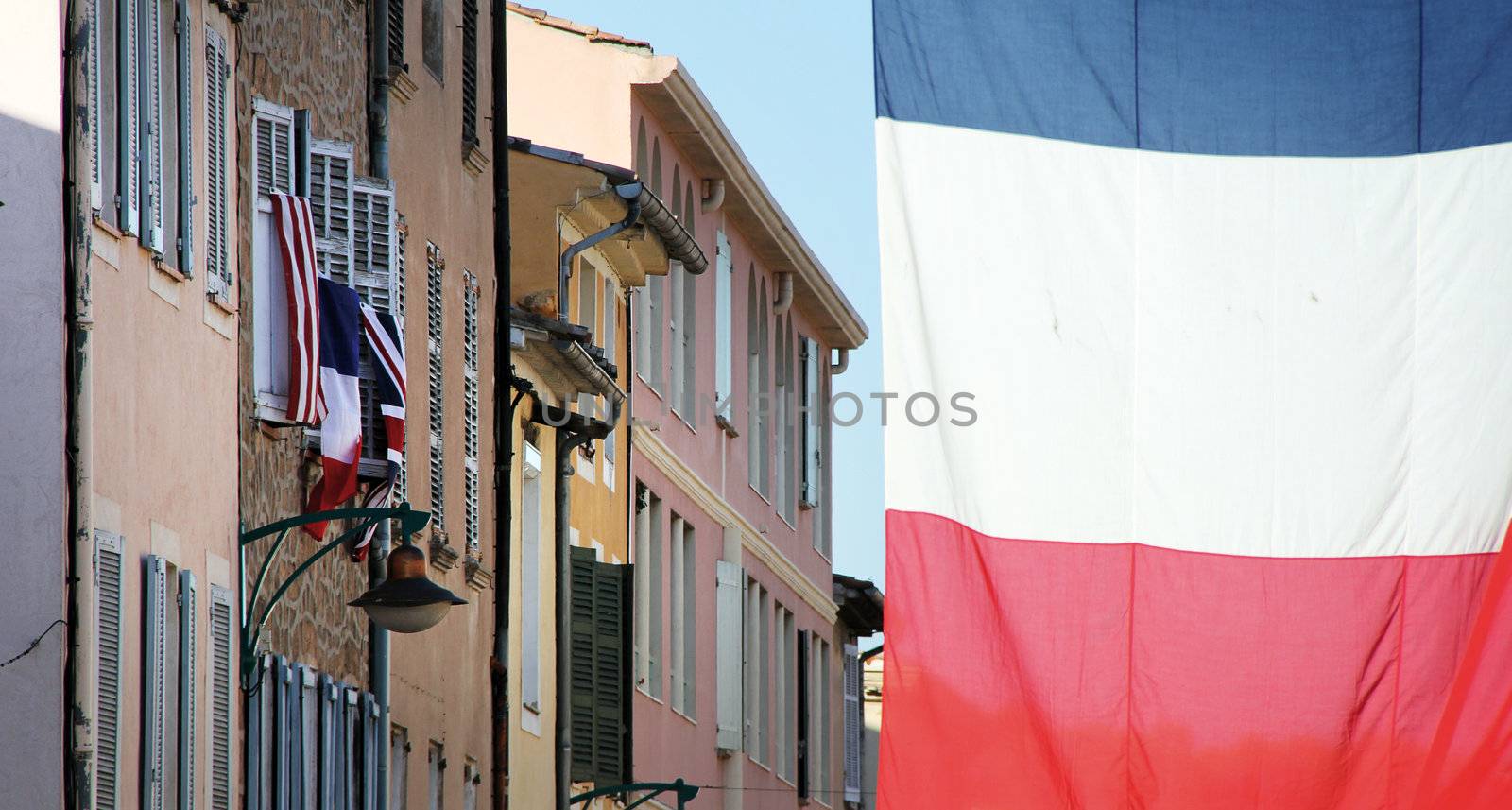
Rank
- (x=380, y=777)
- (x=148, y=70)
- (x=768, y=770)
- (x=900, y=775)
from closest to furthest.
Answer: (x=900, y=775) → (x=148, y=70) → (x=380, y=777) → (x=768, y=770)

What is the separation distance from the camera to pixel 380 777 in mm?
19109

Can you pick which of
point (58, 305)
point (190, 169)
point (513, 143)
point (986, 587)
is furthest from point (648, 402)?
point (986, 587)

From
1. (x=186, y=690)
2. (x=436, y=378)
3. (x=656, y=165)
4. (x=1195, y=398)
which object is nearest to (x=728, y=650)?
(x=656, y=165)

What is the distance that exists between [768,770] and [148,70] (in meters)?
26.2

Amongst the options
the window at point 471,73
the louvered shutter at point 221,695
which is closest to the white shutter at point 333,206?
the louvered shutter at point 221,695

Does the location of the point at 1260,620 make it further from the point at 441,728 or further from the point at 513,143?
the point at 513,143

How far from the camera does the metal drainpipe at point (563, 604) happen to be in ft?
89.3

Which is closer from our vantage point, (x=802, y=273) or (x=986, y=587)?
(x=986, y=587)

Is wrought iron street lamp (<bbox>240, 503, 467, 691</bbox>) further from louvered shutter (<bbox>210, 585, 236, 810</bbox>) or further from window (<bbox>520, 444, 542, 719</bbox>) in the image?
window (<bbox>520, 444, 542, 719</bbox>)

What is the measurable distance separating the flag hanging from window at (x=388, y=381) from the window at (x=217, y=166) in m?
1.91

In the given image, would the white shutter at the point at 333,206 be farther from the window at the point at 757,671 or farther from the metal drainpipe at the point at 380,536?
the window at the point at 757,671

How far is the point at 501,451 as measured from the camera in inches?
938

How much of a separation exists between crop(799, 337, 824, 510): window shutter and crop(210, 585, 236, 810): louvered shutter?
26767 mm

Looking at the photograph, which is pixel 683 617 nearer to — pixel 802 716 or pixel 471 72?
pixel 802 716
